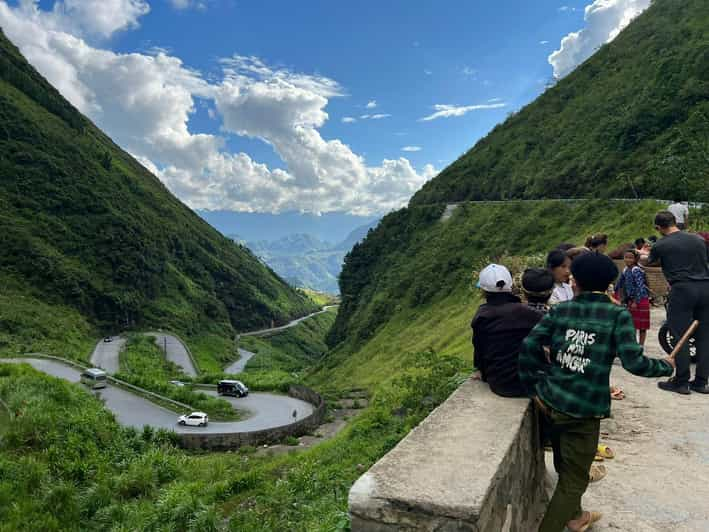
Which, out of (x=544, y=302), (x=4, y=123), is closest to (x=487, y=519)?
(x=544, y=302)

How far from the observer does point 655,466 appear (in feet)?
15.7

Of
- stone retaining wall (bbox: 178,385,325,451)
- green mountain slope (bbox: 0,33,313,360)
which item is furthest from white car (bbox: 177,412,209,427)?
green mountain slope (bbox: 0,33,313,360)

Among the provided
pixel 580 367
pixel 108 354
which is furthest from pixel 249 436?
pixel 108 354

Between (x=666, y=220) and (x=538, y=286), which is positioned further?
(x=666, y=220)

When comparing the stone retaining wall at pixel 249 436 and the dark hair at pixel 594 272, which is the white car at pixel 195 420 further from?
the dark hair at pixel 594 272

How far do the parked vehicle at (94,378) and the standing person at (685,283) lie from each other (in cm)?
4212

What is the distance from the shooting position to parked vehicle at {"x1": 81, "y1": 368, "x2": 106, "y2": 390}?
3863cm

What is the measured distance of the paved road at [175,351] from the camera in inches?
2694

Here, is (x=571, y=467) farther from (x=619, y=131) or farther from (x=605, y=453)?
(x=619, y=131)

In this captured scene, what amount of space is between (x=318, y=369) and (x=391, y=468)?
5483cm

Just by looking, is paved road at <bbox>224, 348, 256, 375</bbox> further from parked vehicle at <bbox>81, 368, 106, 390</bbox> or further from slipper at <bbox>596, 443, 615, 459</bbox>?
slipper at <bbox>596, 443, 615, 459</bbox>

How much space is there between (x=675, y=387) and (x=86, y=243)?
350 feet

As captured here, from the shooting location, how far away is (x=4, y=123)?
333 ft

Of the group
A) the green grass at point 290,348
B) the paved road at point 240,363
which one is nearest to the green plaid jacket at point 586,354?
the paved road at point 240,363
